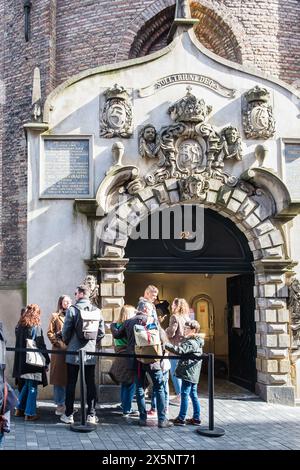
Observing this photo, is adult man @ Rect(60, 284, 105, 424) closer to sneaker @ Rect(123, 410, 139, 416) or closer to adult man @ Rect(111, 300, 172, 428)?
adult man @ Rect(111, 300, 172, 428)

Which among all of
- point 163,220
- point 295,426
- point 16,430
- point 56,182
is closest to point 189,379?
point 295,426

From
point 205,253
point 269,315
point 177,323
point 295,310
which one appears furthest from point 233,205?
point 177,323

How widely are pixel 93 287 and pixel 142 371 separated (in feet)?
7.19

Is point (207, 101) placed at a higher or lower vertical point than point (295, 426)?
higher

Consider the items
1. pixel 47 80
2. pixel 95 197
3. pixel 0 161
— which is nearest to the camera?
pixel 95 197

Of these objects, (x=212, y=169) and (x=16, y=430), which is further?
(x=212, y=169)

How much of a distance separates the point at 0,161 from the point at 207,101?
777 centimetres

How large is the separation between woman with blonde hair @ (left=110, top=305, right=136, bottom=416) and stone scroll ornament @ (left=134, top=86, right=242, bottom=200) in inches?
110

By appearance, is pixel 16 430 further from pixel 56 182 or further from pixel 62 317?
pixel 56 182

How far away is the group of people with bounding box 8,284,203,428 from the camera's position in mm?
7855

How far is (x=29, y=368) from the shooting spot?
26.6ft

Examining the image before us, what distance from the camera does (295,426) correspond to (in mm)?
8258

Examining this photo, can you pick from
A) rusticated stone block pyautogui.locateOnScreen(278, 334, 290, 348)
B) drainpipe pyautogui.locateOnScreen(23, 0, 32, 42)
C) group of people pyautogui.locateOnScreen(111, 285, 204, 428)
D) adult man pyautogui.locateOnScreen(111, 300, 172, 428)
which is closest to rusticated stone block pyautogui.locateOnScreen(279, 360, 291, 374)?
rusticated stone block pyautogui.locateOnScreen(278, 334, 290, 348)

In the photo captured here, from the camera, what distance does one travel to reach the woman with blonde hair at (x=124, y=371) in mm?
8180
